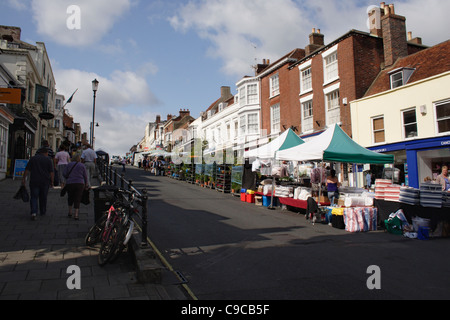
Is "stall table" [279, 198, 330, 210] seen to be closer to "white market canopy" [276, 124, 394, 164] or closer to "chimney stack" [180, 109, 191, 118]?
"white market canopy" [276, 124, 394, 164]

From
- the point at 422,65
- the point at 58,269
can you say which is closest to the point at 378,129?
the point at 422,65

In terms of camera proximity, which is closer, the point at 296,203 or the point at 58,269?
the point at 58,269

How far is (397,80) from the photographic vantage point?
59.1 feet

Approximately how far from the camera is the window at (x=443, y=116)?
15177 millimetres

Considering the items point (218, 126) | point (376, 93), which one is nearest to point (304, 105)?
point (376, 93)

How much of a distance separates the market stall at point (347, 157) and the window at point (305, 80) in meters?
12.4

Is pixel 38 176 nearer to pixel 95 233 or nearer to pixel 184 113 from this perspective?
pixel 95 233

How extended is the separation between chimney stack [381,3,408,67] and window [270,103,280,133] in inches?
354

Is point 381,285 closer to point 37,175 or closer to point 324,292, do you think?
point 324,292

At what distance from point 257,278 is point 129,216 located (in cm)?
228

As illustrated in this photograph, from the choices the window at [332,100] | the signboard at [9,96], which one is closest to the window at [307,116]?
the window at [332,100]

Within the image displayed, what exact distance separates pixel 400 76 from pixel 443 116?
3.72 meters

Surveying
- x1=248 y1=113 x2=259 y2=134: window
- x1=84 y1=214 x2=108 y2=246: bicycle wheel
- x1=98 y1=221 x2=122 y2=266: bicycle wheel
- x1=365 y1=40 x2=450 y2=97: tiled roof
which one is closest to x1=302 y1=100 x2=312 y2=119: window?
x1=365 y1=40 x2=450 y2=97: tiled roof
